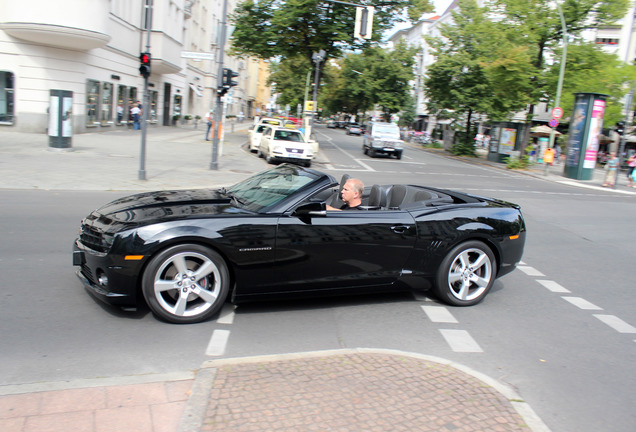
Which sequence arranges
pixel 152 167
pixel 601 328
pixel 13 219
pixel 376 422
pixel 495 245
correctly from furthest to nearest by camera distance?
pixel 152 167
pixel 13 219
pixel 495 245
pixel 601 328
pixel 376 422

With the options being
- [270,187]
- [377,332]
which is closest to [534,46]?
[270,187]

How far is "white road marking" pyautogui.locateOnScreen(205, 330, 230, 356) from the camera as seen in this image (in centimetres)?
403

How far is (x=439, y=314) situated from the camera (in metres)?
5.28

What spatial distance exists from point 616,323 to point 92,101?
27.4 meters

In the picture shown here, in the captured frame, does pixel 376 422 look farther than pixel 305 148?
No

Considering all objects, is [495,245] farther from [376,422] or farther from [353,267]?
[376,422]

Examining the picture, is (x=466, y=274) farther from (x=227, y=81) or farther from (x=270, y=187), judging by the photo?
(x=227, y=81)

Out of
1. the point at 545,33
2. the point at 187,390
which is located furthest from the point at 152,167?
the point at 545,33

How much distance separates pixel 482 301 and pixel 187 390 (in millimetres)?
3633

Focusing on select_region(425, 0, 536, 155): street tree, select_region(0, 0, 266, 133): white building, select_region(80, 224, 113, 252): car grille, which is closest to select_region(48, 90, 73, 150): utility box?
select_region(0, 0, 266, 133): white building

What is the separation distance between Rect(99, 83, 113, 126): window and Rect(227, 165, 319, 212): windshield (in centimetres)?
2611

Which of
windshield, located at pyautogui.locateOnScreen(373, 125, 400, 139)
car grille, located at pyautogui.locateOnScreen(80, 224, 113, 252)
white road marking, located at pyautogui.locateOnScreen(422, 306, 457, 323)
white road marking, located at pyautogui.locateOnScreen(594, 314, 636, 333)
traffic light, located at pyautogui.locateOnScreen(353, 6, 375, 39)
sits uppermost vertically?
traffic light, located at pyautogui.locateOnScreen(353, 6, 375, 39)

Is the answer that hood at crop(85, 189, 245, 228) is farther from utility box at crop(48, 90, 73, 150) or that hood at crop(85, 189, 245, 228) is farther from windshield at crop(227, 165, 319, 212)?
utility box at crop(48, 90, 73, 150)

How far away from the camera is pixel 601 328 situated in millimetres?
5254
